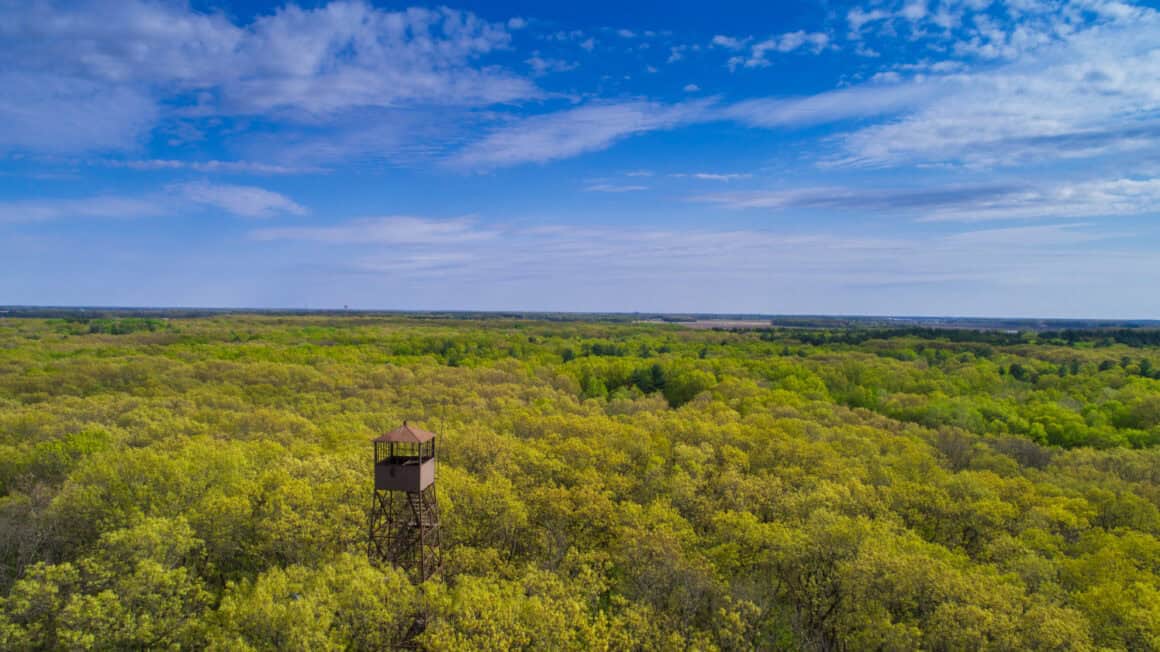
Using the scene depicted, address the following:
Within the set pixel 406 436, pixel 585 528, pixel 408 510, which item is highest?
pixel 406 436

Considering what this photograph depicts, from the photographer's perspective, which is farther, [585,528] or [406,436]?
[585,528]

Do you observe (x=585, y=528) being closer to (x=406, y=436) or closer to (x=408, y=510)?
(x=408, y=510)

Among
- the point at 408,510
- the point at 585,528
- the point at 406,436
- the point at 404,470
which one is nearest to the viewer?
the point at 406,436

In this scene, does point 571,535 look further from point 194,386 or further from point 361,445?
point 194,386

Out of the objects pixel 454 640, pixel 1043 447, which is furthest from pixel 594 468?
pixel 1043 447

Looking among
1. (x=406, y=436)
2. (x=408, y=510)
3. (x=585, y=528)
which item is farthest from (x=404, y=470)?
(x=585, y=528)

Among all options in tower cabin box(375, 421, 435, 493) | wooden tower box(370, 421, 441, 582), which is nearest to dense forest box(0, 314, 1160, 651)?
wooden tower box(370, 421, 441, 582)

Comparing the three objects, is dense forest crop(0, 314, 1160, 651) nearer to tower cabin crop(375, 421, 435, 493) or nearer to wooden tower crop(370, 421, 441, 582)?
wooden tower crop(370, 421, 441, 582)
